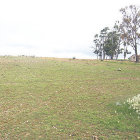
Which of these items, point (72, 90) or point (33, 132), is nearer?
point (33, 132)

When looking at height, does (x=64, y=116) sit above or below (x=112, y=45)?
below

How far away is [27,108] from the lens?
8000 millimetres

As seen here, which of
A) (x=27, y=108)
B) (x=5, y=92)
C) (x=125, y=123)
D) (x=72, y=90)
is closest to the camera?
(x=125, y=123)

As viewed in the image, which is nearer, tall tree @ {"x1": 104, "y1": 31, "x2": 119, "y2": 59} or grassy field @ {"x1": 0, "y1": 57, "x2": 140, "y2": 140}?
grassy field @ {"x1": 0, "y1": 57, "x2": 140, "y2": 140}

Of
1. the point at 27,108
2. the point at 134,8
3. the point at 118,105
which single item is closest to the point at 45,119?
the point at 27,108

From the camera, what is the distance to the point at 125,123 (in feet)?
20.9

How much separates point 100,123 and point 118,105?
214 centimetres

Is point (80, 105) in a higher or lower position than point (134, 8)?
lower

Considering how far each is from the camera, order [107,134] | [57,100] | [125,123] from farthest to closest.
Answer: [57,100] → [125,123] → [107,134]

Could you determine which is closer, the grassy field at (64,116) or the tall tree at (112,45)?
the grassy field at (64,116)

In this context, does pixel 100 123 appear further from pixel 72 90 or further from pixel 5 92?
pixel 5 92

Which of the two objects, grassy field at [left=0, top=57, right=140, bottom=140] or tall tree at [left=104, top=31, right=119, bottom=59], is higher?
tall tree at [left=104, top=31, right=119, bottom=59]

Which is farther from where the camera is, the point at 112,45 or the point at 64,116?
the point at 112,45

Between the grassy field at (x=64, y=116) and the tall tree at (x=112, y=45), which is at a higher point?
the tall tree at (x=112, y=45)
